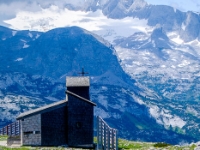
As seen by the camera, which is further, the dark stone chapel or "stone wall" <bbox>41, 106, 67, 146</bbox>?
"stone wall" <bbox>41, 106, 67, 146</bbox>

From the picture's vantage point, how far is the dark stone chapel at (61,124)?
52.5m

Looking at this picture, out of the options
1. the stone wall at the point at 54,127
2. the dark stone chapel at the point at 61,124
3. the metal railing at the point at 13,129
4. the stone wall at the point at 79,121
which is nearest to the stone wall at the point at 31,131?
the dark stone chapel at the point at 61,124

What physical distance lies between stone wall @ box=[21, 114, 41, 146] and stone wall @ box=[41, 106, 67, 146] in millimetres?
678

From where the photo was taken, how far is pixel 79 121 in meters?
54.6

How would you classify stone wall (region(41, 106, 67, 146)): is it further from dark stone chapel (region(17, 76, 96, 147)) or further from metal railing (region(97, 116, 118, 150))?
metal railing (region(97, 116, 118, 150))

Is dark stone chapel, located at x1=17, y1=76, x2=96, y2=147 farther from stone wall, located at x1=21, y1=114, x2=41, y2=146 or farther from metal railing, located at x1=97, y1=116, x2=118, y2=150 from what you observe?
metal railing, located at x1=97, y1=116, x2=118, y2=150

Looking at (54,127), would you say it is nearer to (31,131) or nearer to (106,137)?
(31,131)

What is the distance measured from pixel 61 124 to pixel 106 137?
10057 mm

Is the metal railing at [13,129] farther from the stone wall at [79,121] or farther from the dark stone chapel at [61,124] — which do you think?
the stone wall at [79,121]

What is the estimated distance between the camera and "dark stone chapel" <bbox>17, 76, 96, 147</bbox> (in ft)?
172

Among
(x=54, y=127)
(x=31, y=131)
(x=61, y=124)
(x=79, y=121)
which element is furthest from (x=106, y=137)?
(x=31, y=131)

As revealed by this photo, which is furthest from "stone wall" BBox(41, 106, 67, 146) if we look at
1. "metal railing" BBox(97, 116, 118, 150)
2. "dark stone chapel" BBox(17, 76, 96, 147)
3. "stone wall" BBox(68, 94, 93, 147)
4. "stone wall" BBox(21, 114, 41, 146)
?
"metal railing" BBox(97, 116, 118, 150)

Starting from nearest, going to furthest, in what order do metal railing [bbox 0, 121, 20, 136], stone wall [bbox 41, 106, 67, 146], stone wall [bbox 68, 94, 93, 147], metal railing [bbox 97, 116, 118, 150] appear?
metal railing [bbox 97, 116, 118, 150], stone wall [bbox 41, 106, 67, 146], stone wall [bbox 68, 94, 93, 147], metal railing [bbox 0, 121, 20, 136]

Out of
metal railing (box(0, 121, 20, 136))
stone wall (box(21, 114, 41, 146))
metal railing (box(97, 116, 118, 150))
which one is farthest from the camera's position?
metal railing (box(0, 121, 20, 136))
